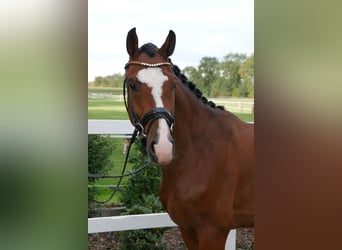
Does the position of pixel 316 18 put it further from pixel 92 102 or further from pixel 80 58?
pixel 92 102

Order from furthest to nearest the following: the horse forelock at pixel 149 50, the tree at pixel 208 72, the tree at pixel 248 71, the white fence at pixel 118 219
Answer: the tree at pixel 248 71
the tree at pixel 208 72
the white fence at pixel 118 219
the horse forelock at pixel 149 50

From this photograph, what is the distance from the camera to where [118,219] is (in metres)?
1.96

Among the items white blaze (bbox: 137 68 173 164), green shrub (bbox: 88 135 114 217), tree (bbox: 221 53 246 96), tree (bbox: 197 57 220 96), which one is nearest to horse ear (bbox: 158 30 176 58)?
white blaze (bbox: 137 68 173 164)

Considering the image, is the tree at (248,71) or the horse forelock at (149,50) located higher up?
the tree at (248,71)

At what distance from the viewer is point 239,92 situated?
10.5 feet

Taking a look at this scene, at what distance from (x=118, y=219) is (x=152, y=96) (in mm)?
788

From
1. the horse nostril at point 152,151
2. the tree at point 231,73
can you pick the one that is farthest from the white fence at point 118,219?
the tree at point 231,73

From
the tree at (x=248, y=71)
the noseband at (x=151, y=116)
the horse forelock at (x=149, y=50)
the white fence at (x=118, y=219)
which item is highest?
the tree at (x=248, y=71)

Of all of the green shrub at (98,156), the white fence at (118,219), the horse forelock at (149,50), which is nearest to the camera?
the horse forelock at (149,50)

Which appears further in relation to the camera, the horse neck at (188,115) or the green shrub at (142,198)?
the green shrub at (142,198)

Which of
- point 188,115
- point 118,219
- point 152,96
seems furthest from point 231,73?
point 152,96

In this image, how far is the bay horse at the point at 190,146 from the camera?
4.55 ft

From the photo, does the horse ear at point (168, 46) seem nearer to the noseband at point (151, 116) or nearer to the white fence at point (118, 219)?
the noseband at point (151, 116)

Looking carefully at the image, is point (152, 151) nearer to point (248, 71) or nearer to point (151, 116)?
point (151, 116)
